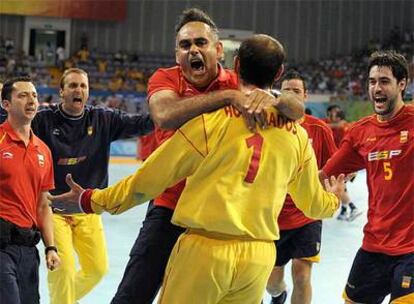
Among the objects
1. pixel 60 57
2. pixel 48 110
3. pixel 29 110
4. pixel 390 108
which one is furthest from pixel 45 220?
pixel 60 57

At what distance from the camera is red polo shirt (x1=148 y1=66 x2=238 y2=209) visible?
3.68 meters

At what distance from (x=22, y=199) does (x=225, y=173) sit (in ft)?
6.66

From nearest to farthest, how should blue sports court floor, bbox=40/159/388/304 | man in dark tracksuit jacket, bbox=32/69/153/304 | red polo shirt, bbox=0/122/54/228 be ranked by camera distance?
red polo shirt, bbox=0/122/54/228 < man in dark tracksuit jacket, bbox=32/69/153/304 < blue sports court floor, bbox=40/159/388/304

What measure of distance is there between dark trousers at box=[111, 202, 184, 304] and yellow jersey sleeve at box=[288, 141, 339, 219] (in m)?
0.86

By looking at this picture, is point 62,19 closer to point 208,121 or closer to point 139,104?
point 139,104

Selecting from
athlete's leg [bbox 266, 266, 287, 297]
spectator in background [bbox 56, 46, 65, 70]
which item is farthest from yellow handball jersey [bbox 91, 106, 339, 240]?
spectator in background [bbox 56, 46, 65, 70]

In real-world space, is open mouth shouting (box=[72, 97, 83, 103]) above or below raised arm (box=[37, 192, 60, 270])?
above

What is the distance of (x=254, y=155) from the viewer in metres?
3.08

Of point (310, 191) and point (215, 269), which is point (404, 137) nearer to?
point (310, 191)

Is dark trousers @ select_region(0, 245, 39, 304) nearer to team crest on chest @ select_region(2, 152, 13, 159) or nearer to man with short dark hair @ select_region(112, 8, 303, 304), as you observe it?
team crest on chest @ select_region(2, 152, 13, 159)

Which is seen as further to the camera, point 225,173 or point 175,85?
point 175,85

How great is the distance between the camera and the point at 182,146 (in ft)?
10.1

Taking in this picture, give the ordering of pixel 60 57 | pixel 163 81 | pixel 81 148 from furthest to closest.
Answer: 1. pixel 60 57
2. pixel 81 148
3. pixel 163 81

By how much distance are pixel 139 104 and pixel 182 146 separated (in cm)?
2141
